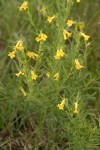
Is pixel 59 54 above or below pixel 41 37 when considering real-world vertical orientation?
below

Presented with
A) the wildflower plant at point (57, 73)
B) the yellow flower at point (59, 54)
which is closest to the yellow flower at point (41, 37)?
the wildflower plant at point (57, 73)

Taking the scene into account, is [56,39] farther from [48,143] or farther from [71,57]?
[48,143]

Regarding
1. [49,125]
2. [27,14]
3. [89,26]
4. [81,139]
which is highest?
[89,26]

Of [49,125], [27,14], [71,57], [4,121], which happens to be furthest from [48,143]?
[27,14]

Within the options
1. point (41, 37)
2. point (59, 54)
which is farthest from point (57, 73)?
point (41, 37)

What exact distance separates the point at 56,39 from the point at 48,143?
2.40ft

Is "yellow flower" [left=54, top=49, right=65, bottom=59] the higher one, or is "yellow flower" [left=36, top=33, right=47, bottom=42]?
"yellow flower" [left=36, top=33, right=47, bottom=42]

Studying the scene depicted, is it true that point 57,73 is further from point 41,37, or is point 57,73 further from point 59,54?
point 41,37

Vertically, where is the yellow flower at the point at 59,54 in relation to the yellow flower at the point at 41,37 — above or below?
below

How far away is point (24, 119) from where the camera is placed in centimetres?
248

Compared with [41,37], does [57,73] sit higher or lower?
lower

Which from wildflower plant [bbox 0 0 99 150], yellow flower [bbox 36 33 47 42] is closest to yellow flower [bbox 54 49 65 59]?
wildflower plant [bbox 0 0 99 150]

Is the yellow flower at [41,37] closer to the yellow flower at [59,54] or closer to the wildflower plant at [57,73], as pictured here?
the wildflower plant at [57,73]

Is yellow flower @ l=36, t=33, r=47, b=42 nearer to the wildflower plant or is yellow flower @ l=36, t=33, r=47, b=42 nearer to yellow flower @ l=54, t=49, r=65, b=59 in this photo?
the wildflower plant
